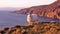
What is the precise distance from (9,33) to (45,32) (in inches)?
43.9

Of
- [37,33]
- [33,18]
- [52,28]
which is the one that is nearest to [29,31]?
[37,33]

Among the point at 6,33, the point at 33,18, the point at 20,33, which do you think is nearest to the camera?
the point at 20,33

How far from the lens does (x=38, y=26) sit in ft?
22.3

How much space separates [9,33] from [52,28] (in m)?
1.32

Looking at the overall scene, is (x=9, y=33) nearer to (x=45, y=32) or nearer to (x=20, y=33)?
(x=20, y=33)

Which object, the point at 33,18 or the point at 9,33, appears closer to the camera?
the point at 9,33

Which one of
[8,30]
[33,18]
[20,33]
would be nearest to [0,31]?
[8,30]

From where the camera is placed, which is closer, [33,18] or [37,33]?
[37,33]

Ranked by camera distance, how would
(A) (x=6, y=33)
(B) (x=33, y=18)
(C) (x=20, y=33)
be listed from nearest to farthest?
1. (C) (x=20, y=33)
2. (A) (x=6, y=33)
3. (B) (x=33, y=18)

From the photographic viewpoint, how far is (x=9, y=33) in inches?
255

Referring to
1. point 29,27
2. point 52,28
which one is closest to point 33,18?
point 29,27

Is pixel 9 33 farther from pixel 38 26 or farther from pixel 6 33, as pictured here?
pixel 38 26

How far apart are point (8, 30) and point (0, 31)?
0.26 meters

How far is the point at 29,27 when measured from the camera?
6816mm
